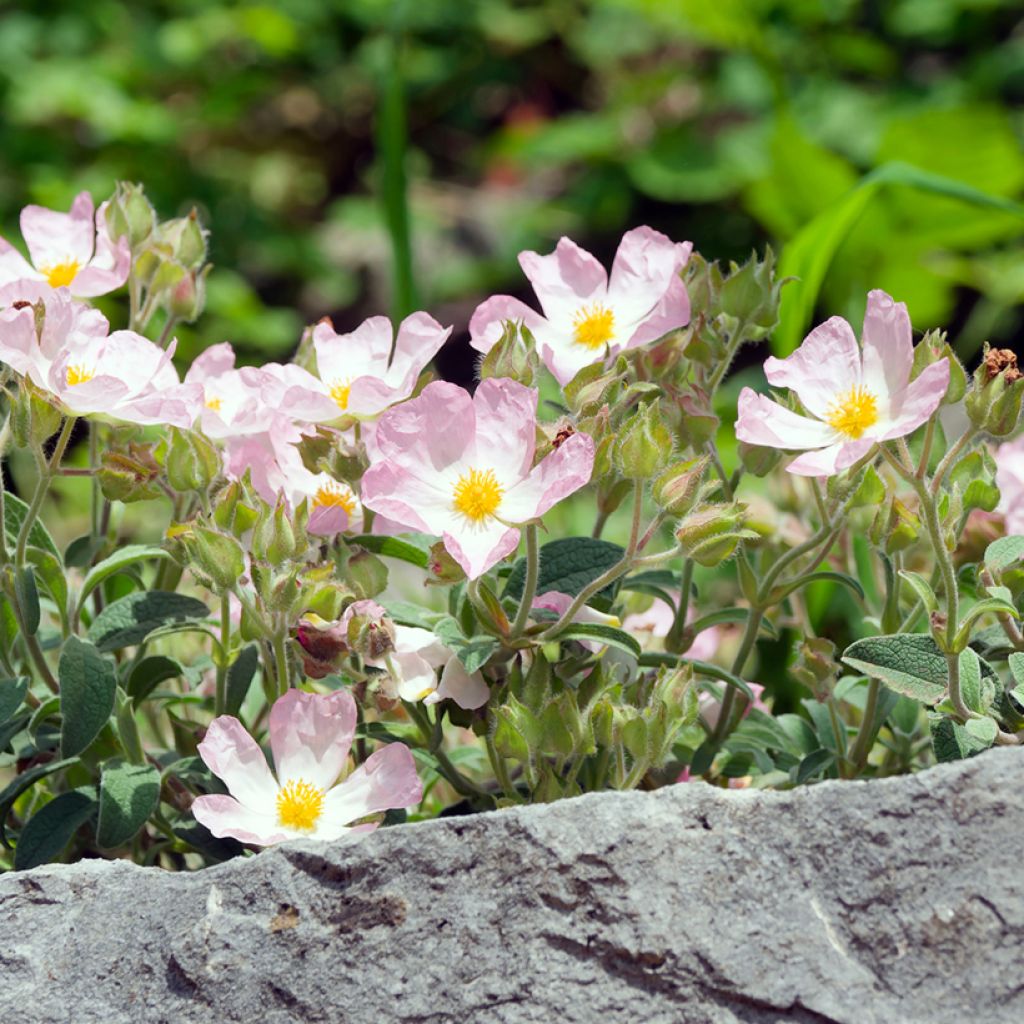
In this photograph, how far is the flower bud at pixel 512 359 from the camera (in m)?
0.97

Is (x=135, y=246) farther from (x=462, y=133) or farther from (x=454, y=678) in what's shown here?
(x=462, y=133)

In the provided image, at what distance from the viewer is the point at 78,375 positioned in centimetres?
105

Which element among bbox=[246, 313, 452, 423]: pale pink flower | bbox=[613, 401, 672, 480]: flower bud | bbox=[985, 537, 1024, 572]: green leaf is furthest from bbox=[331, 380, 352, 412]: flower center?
bbox=[985, 537, 1024, 572]: green leaf

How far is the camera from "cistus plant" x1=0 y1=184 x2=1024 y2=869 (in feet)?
3.06

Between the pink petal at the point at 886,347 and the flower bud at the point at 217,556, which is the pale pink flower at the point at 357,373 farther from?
the pink petal at the point at 886,347

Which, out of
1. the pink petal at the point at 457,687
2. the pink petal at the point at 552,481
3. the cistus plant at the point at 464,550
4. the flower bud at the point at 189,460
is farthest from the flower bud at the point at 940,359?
the flower bud at the point at 189,460

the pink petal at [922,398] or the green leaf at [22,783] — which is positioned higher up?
the pink petal at [922,398]

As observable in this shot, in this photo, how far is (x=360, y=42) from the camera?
15.0 feet

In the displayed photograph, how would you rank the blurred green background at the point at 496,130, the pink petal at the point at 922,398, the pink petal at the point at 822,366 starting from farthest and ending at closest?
1. the blurred green background at the point at 496,130
2. the pink petal at the point at 822,366
3. the pink petal at the point at 922,398

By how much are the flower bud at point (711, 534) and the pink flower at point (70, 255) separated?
50 cm

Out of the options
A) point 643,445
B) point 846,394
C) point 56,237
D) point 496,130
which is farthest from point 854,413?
point 496,130

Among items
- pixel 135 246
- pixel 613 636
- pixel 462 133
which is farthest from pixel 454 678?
pixel 462 133

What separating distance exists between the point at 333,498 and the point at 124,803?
0.25 metres

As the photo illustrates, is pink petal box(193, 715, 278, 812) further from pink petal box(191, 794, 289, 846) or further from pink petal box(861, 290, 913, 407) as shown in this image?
pink petal box(861, 290, 913, 407)
